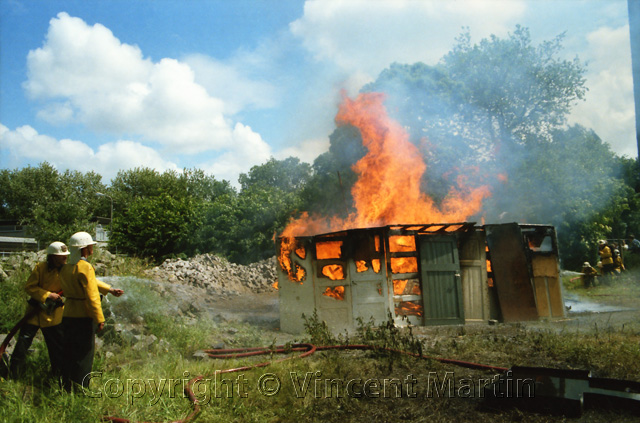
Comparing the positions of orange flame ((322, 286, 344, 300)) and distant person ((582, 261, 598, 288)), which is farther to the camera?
distant person ((582, 261, 598, 288))

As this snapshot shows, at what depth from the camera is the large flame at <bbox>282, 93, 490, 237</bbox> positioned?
14023 mm

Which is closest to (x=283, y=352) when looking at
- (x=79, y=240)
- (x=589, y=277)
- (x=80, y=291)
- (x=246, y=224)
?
(x=80, y=291)

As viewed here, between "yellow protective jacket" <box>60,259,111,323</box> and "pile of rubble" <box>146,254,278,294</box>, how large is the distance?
12974 millimetres

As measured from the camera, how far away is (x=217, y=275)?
66.6 ft

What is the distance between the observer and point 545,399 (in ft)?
14.8

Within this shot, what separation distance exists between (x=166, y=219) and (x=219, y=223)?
4.25 meters

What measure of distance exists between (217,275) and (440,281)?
12637 millimetres

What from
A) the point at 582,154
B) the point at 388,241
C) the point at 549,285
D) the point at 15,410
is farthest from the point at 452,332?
the point at 582,154

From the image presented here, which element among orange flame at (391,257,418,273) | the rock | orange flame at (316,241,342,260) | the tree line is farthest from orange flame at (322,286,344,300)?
the tree line

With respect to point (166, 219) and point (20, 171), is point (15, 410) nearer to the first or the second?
point (166, 219)

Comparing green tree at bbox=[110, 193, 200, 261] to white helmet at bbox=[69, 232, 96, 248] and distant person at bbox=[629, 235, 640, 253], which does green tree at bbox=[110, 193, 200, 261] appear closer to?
white helmet at bbox=[69, 232, 96, 248]

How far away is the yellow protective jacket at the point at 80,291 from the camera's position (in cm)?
516

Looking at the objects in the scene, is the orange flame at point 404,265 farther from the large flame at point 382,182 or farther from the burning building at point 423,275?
the large flame at point 382,182

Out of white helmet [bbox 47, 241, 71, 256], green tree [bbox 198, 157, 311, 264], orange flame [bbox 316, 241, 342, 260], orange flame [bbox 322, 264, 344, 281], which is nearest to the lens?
white helmet [bbox 47, 241, 71, 256]
